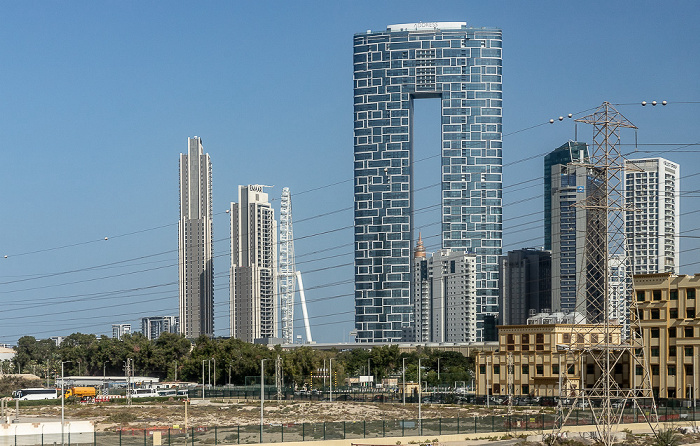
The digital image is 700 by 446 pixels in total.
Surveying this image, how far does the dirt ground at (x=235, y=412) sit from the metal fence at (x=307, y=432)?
15.0m

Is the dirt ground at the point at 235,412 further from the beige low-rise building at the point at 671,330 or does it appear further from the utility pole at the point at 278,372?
the utility pole at the point at 278,372

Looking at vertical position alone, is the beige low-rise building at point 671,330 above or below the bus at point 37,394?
above

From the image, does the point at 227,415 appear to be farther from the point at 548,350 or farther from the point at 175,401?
the point at 548,350

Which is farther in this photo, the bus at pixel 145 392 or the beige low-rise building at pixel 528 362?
the bus at pixel 145 392

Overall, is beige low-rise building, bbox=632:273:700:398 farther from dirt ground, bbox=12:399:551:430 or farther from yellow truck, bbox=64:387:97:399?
yellow truck, bbox=64:387:97:399

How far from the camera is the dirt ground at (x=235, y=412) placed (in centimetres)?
9238

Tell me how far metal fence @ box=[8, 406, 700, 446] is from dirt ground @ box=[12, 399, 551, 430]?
1497 centimetres

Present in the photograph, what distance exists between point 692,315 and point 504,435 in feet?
142

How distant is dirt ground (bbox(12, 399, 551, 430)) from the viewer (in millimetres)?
92375

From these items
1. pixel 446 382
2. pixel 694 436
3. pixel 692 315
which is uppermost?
pixel 692 315

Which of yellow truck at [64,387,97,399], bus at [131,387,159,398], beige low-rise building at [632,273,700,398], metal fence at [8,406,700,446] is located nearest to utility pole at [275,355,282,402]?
bus at [131,387,159,398]

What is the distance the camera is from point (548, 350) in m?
127

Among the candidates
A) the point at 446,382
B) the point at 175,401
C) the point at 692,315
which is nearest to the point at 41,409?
the point at 175,401

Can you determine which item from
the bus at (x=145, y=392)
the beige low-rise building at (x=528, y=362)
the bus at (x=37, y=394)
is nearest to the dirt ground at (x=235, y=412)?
the bus at (x=145, y=392)
